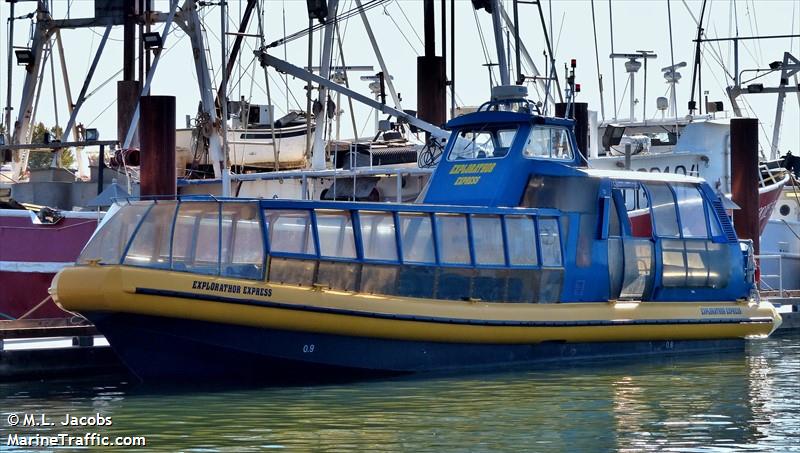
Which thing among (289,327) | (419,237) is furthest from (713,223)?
(289,327)

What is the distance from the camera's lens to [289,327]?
58.6 feet

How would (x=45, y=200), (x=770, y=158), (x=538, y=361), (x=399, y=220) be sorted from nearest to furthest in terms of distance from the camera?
(x=399, y=220) < (x=538, y=361) < (x=45, y=200) < (x=770, y=158)

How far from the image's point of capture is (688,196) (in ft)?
73.7

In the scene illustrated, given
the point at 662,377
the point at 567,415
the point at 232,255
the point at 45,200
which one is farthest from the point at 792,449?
the point at 45,200

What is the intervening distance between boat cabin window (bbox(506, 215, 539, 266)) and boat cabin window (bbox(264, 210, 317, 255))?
10.4ft

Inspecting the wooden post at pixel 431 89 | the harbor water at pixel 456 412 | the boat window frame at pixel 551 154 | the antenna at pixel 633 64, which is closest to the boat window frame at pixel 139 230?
the harbor water at pixel 456 412

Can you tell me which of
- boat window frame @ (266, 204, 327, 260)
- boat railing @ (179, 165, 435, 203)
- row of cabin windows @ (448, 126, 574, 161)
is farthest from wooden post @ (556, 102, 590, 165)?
→ boat window frame @ (266, 204, 327, 260)

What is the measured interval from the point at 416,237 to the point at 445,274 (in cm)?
62

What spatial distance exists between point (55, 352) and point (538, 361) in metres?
6.43

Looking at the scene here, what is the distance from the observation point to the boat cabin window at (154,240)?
58.2 ft

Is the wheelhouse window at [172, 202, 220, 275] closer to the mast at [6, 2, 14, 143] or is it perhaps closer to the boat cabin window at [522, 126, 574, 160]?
the boat cabin window at [522, 126, 574, 160]

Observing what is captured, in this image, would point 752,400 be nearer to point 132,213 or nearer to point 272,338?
point 272,338

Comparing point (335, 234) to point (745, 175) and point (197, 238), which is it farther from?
point (745, 175)

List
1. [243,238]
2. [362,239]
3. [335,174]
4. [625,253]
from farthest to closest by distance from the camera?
1. [335,174]
2. [625,253]
3. [362,239]
4. [243,238]
